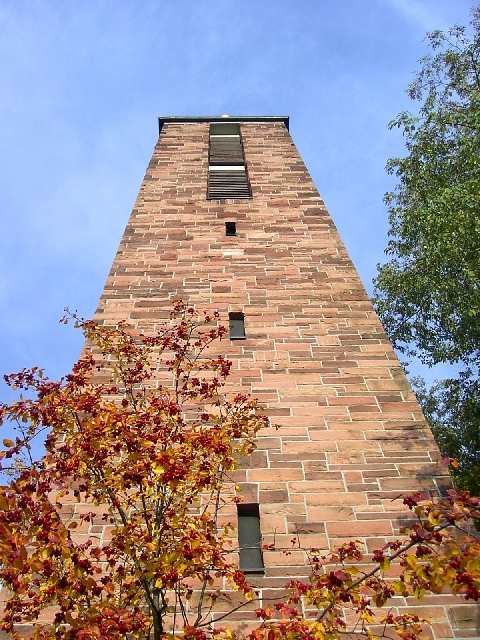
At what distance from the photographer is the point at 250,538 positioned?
17.6 ft

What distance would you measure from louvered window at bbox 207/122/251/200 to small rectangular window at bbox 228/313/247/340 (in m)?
3.68

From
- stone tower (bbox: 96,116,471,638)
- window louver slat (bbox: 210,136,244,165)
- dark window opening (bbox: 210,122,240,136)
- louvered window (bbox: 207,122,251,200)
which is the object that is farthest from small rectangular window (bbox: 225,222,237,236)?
dark window opening (bbox: 210,122,240,136)

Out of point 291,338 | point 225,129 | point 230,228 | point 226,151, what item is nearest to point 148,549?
point 291,338

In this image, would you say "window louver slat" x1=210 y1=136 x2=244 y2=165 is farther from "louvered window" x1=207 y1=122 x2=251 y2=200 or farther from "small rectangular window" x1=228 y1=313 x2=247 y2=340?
"small rectangular window" x1=228 y1=313 x2=247 y2=340

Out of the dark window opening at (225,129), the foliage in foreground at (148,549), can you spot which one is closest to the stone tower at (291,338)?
the foliage in foreground at (148,549)

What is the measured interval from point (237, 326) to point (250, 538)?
116 inches

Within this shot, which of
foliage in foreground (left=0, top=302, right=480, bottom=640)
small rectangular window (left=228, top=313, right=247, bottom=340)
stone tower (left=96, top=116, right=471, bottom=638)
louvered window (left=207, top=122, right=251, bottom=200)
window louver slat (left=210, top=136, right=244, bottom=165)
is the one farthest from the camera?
window louver slat (left=210, top=136, right=244, bottom=165)

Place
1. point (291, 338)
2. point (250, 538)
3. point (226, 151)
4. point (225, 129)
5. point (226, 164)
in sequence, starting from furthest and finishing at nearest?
1. point (225, 129)
2. point (226, 151)
3. point (226, 164)
4. point (291, 338)
5. point (250, 538)

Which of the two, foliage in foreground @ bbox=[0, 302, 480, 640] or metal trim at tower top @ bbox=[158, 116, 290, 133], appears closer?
foliage in foreground @ bbox=[0, 302, 480, 640]

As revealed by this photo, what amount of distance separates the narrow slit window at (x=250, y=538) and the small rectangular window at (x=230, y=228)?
16.7ft

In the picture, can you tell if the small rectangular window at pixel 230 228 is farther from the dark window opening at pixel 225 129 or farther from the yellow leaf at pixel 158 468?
the dark window opening at pixel 225 129

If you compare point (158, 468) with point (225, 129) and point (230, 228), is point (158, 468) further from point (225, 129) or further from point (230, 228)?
point (225, 129)

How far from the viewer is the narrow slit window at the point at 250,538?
5164 mm

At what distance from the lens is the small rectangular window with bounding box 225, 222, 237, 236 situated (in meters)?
9.86
